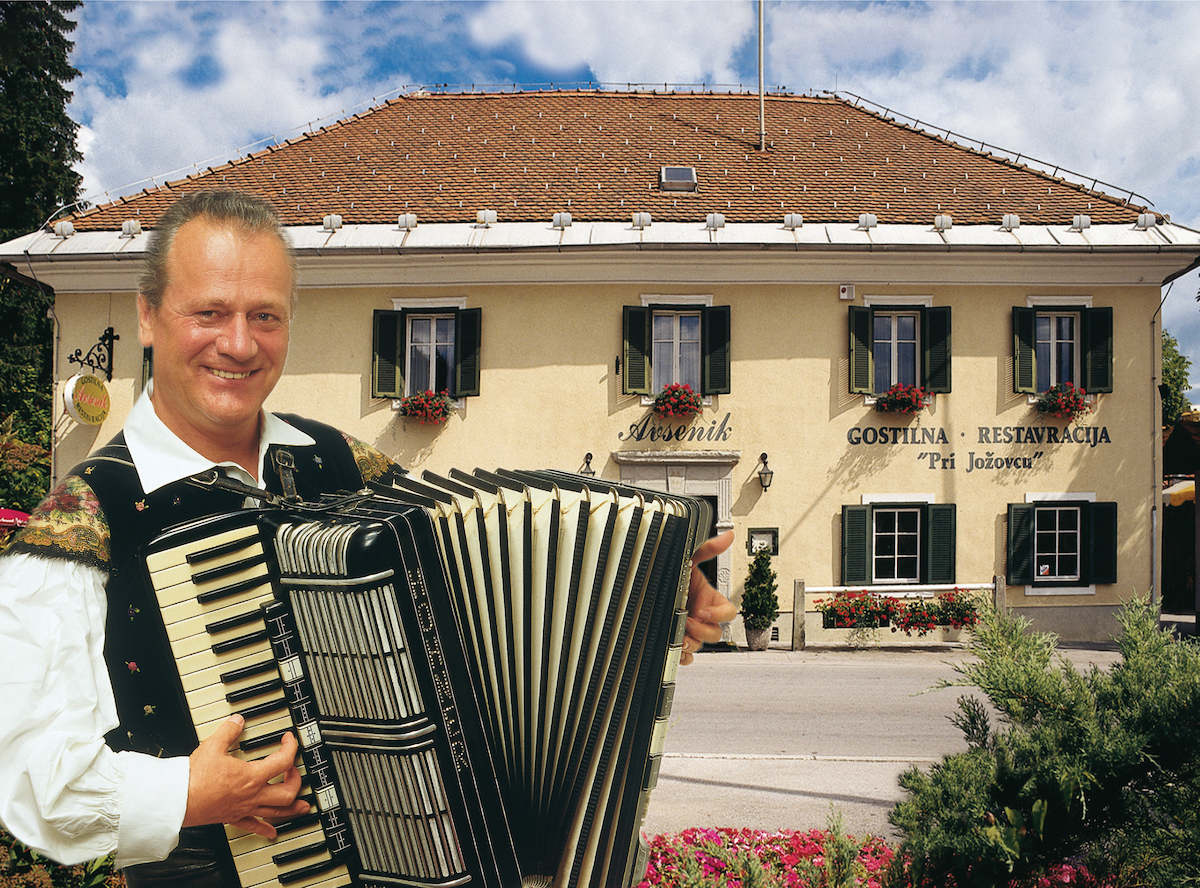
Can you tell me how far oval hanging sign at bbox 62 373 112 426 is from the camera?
8.89 metres

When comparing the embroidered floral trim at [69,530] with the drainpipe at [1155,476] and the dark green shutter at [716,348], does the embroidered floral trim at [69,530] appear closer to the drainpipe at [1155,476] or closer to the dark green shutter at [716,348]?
the dark green shutter at [716,348]

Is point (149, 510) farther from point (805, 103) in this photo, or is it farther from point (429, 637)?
point (805, 103)

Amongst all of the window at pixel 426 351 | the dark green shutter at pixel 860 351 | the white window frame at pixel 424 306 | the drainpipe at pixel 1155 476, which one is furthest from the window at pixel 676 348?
the drainpipe at pixel 1155 476

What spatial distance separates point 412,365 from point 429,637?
10468 mm

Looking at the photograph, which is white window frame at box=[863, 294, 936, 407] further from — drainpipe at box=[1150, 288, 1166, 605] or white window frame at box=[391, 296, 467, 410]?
white window frame at box=[391, 296, 467, 410]

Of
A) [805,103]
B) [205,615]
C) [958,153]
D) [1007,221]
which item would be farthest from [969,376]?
[205,615]

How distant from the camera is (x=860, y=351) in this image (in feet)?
37.1

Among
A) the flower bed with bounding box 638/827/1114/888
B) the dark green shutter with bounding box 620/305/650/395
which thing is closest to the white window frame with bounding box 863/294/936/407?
the dark green shutter with bounding box 620/305/650/395

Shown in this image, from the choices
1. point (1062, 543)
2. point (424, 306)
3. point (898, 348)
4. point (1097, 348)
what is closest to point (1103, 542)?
point (1062, 543)

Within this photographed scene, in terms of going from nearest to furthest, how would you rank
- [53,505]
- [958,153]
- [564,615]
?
1. [53,505]
2. [564,615]
3. [958,153]

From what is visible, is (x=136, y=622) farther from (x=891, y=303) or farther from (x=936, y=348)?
(x=936, y=348)

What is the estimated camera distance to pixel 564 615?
1.63 metres

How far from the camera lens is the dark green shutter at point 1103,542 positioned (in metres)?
11.3

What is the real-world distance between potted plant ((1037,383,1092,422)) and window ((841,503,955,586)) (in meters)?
2.18
